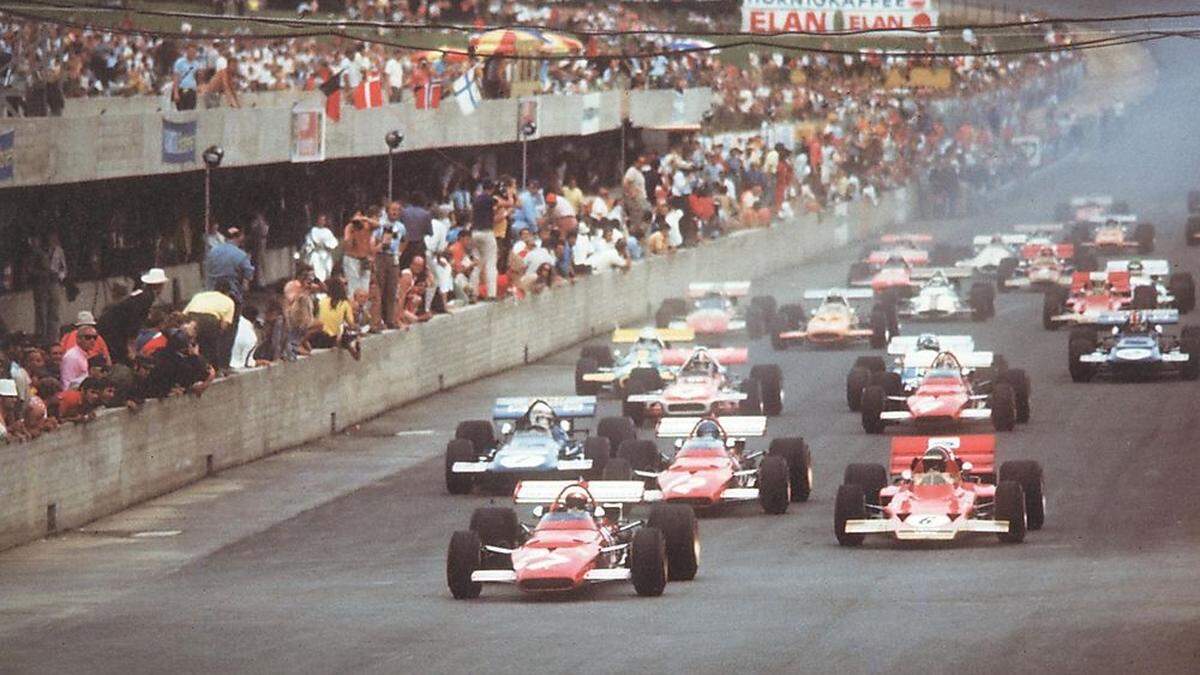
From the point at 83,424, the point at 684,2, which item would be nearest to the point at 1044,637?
the point at 83,424

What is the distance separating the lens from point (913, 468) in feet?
85.7

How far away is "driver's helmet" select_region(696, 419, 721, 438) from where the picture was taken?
28.0 metres

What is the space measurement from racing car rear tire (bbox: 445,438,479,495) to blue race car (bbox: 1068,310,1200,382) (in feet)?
39.6

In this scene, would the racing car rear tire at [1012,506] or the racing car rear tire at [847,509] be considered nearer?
the racing car rear tire at [1012,506]

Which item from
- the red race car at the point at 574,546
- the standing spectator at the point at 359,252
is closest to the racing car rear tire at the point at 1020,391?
the standing spectator at the point at 359,252

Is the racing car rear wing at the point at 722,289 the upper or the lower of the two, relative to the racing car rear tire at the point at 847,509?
upper

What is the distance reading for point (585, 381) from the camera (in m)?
36.7

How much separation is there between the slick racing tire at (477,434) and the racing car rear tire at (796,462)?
3.56m

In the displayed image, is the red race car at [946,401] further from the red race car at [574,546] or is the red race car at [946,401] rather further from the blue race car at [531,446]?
the red race car at [574,546]

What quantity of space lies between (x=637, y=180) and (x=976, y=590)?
29.4m

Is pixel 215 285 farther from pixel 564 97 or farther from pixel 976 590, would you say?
pixel 564 97

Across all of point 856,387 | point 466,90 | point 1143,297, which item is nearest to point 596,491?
point 856,387

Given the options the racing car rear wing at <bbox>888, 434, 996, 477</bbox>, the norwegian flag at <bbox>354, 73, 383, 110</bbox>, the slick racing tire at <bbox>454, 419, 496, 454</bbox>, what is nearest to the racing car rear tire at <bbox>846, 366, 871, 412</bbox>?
the slick racing tire at <bbox>454, 419, 496, 454</bbox>

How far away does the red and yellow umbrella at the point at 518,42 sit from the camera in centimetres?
4834
